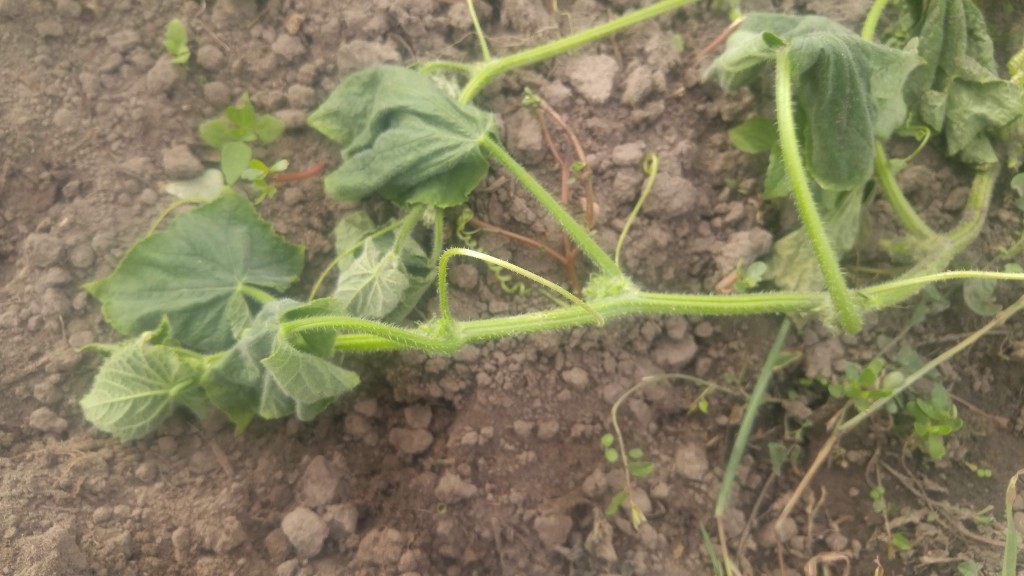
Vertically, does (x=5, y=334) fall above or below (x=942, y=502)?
above

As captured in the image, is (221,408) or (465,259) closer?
(221,408)

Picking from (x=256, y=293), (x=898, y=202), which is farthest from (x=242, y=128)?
(x=898, y=202)

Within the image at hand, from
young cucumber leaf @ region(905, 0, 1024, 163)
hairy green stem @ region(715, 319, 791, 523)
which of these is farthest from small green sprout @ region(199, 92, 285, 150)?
young cucumber leaf @ region(905, 0, 1024, 163)

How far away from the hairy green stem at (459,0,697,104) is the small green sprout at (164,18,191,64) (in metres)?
0.75

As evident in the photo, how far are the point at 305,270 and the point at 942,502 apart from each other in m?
1.71

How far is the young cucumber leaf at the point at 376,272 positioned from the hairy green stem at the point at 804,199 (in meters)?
0.87

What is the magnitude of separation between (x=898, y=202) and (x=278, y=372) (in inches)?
62.1

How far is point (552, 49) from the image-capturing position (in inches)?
78.1

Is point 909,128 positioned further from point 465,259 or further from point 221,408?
point 221,408

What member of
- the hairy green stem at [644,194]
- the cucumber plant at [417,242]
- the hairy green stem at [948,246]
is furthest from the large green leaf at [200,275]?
the hairy green stem at [948,246]

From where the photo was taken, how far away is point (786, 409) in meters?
1.94

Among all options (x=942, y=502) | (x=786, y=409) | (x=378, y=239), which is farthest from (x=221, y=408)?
(x=942, y=502)

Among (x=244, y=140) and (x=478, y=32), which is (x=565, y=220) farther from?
(x=244, y=140)

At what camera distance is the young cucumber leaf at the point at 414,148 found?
178cm
